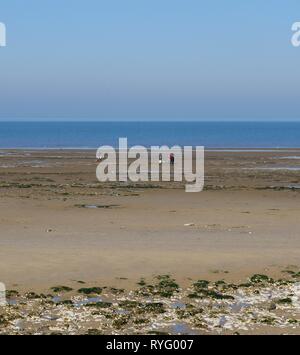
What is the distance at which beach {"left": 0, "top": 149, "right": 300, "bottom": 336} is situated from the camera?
1532 centimetres

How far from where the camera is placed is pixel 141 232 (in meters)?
20.9

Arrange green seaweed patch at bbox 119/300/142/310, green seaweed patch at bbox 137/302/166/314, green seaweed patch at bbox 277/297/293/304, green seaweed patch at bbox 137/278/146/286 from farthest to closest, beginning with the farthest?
1. green seaweed patch at bbox 137/278/146/286
2. green seaweed patch at bbox 277/297/293/304
3. green seaweed patch at bbox 119/300/142/310
4. green seaweed patch at bbox 137/302/166/314

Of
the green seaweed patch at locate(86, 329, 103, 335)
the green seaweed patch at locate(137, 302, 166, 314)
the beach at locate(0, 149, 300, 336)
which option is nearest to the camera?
the green seaweed patch at locate(86, 329, 103, 335)

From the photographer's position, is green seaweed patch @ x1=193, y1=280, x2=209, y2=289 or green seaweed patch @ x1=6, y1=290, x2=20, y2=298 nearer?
green seaweed patch @ x1=6, y1=290, x2=20, y2=298

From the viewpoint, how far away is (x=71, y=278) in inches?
577

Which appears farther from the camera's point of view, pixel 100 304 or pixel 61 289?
pixel 61 289

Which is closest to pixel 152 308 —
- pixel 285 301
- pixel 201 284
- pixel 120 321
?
pixel 120 321

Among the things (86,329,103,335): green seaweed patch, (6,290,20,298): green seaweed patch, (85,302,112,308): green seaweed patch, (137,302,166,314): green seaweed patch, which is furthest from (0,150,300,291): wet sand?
(86,329,103,335): green seaweed patch

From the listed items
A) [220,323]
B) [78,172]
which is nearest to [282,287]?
[220,323]

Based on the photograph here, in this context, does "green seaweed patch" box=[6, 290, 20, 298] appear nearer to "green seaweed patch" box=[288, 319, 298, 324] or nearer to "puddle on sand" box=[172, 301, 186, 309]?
"puddle on sand" box=[172, 301, 186, 309]

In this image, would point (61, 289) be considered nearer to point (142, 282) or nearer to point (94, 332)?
point (142, 282)

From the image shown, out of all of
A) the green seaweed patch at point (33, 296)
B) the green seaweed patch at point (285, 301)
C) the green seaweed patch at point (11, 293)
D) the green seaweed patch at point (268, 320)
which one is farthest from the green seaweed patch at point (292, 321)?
the green seaweed patch at point (11, 293)
